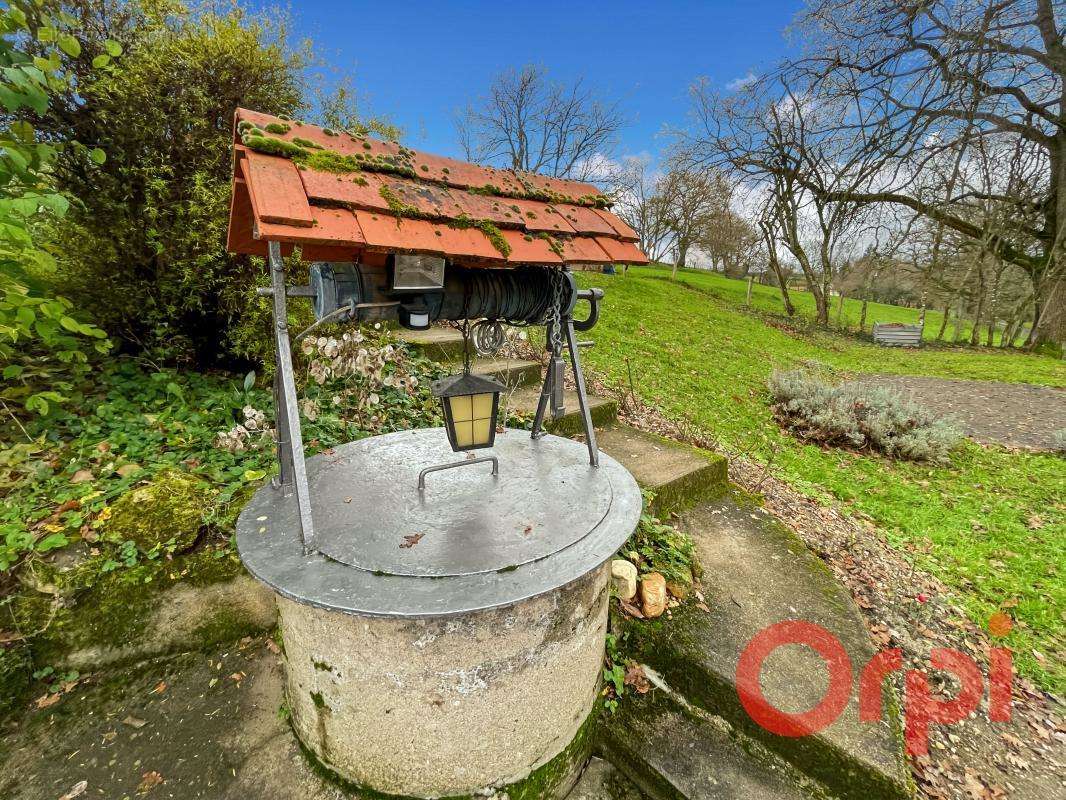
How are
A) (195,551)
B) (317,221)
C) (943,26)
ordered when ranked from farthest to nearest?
(943,26)
(195,551)
(317,221)

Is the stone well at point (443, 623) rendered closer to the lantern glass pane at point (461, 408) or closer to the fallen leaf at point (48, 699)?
the lantern glass pane at point (461, 408)

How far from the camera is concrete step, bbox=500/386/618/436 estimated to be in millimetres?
3516

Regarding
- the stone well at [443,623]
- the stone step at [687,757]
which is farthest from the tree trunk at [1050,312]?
the stone well at [443,623]

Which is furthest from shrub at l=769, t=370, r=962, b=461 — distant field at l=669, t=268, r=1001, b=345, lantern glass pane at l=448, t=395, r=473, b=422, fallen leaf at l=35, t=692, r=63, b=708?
distant field at l=669, t=268, r=1001, b=345

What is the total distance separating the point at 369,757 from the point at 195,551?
1.38 metres

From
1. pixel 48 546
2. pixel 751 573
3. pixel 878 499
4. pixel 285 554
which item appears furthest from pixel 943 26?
pixel 48 546

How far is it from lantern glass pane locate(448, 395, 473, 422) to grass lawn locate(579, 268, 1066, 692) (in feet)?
10.4

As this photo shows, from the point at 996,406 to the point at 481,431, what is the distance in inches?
351

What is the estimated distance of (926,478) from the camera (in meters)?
4.54

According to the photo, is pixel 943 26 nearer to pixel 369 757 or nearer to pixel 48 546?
pixel 369 757

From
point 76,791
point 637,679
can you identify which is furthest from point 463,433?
point 76,791

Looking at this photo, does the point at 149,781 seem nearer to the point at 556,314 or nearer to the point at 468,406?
the point at 468,406

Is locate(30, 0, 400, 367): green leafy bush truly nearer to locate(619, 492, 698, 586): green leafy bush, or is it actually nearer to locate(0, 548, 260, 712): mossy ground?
locate(0, 548, 260, 712): mossy ground

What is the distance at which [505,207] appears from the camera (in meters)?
1.42
